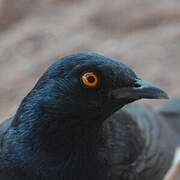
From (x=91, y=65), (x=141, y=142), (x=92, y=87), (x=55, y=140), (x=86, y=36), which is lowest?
(x=141, y=142)

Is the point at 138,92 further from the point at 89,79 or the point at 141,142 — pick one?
the point at 141,142

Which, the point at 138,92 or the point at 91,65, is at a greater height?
the point at 91,65

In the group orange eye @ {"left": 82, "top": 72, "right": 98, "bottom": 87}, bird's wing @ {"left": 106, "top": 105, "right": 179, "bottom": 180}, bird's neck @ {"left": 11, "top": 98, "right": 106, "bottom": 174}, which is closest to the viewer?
orange eye @ {"left": 82, "top": 72, "right": 98, "bottom": 87}

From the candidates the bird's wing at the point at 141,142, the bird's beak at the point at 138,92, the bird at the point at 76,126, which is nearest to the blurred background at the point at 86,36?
the bird's wing at the point at 141,142

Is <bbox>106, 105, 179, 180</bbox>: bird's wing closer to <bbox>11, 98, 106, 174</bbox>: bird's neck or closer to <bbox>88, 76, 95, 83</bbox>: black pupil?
<bbox>11, 98, 106, 174</bbox>: bird's neck

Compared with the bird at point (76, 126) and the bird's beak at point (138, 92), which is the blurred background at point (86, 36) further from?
the bird's beak at point (138, 92)

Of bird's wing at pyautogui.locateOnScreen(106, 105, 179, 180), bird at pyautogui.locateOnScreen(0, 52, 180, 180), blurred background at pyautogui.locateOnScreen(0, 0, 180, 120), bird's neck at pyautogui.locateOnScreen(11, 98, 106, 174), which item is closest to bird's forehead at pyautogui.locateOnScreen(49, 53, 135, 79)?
bird at pyautogui.locateOnScreen(0, 52, 180, 180)

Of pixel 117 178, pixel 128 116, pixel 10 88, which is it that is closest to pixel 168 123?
pixel 128 116

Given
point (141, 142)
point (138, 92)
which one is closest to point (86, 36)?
point (141, 142)
